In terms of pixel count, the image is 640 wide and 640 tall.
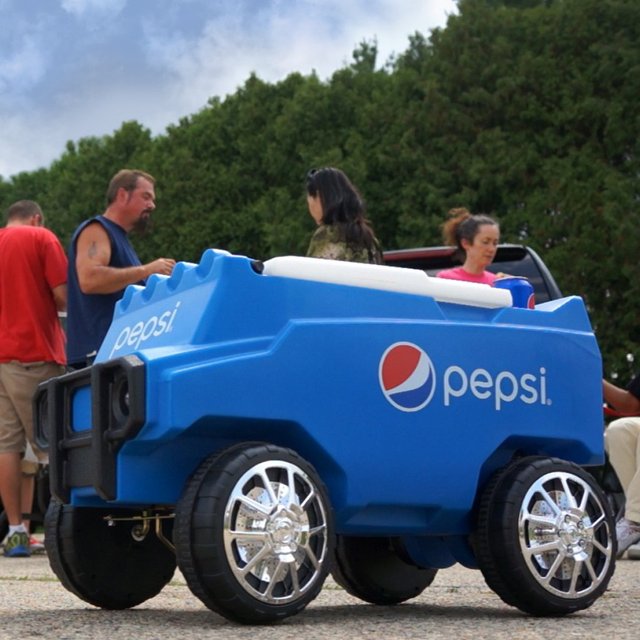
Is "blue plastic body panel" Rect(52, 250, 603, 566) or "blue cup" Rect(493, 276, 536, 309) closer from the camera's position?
"blue plastic body panel" Rect(52, 250, 603, 566)

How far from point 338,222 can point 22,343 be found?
3607mm

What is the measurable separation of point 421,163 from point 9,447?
88.0 ft

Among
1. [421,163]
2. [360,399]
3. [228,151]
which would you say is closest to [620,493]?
[360,399]

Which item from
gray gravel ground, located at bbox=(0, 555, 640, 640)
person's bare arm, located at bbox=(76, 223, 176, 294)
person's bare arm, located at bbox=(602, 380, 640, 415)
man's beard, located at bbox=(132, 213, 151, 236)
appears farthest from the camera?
person's bare arm, located at bbox=(602, 380, 640, 415)

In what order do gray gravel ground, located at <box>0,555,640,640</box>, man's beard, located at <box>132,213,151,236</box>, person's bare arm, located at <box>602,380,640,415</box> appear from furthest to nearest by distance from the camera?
person's bare arm, located at <box>602,380,640,415</box> < man's beard, located at <box>132,213,151,236</box> < gray gravel ground, located at <box>0,555,640,640</box>

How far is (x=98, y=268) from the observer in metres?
7.29

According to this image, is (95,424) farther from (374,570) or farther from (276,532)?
(374,570)

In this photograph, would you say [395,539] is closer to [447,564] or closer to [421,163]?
[447,564]

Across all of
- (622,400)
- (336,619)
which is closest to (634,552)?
(622,400)

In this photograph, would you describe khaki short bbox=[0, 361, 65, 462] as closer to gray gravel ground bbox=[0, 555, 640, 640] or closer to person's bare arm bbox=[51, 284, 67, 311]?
person's bare arm bbox=[51, 284, 67, 311]

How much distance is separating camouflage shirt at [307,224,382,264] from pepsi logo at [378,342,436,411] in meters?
1.22

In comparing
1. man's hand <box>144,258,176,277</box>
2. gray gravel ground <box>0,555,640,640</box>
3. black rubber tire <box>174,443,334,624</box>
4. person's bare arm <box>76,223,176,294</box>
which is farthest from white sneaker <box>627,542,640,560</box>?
black rubber tire <box>174,443,334,624</box>

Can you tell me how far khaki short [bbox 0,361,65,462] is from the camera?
9.32 m

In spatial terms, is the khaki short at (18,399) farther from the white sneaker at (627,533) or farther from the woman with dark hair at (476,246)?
the white sneaker at (627,533)
